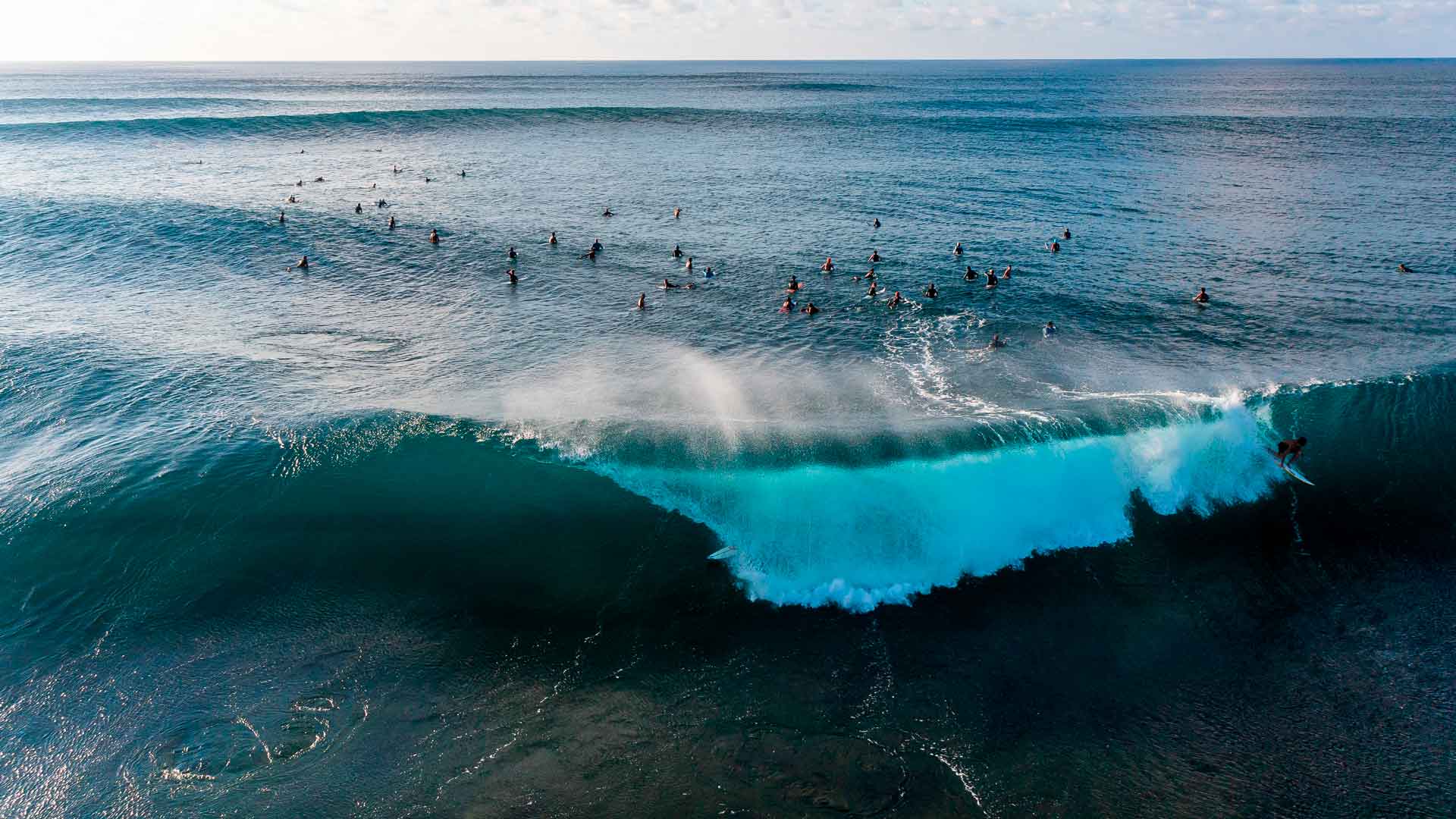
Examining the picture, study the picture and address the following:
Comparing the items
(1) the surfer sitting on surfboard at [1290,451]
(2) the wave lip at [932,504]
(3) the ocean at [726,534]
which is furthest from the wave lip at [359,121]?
(1) the surfer sitting on surfboard at [1290,451]

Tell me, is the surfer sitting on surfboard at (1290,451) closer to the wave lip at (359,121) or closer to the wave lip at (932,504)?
the wave lip at (932,504)

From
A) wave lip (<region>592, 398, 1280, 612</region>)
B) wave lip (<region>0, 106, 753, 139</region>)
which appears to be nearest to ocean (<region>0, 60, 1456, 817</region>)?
wave lip (<region>592, 398, 1280, 612</region>)

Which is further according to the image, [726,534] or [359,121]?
[359,121]

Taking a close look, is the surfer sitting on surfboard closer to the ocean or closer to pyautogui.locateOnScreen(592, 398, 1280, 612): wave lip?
the ocean

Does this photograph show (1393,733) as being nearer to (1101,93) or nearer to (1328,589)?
(1328,589)

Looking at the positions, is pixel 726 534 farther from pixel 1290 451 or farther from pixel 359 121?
pixel 359 121

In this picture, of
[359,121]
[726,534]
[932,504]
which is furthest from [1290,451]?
[359,121]
